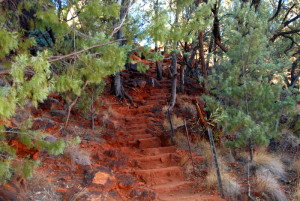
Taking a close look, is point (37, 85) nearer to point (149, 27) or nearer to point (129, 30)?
point (149, 27)

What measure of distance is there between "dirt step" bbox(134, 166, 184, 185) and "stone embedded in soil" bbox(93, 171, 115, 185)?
1016 millimetres

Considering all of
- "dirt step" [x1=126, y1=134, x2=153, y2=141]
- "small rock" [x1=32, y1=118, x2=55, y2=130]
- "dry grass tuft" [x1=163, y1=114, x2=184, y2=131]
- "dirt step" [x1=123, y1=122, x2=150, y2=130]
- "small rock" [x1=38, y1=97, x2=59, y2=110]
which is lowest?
"dirt step" [x1=126, y1=134, x2=153, y2=141]

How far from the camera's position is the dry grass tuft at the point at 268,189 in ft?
22.2

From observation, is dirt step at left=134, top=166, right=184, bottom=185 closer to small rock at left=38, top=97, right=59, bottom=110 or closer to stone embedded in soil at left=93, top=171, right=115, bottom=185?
stone embedded in soil at left=93, top=171, right=115, bottom=185

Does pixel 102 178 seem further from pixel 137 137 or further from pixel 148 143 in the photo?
pixel 137 137

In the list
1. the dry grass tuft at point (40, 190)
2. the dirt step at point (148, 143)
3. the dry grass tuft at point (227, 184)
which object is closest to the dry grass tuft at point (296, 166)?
the dry grass tuft at point (227, 184)

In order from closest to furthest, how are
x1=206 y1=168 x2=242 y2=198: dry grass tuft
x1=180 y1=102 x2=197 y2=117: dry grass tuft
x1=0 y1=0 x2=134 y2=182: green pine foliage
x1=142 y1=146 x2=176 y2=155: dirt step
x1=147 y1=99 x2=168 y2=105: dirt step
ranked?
x1=0 y1=0 x2=134 y2=182: green pine foliage → x1=206 y1=168 x2=242 y2=198: dry grass tuft → x1=142 y1=146 x2=176 y2=155: dirt step → x1=180 y1=102 x2=197 y2=117: dry grass tuft → x1=147 y1=99 x2=168 y2=105: dirt step

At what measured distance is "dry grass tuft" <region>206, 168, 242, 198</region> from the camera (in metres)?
6.86

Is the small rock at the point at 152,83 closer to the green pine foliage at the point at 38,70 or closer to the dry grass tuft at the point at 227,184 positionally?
the dry grass tuft at the point at 227,184

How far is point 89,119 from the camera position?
11711 millimetres

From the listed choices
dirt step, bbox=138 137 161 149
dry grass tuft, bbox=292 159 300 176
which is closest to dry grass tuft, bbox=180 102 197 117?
dirt step, bbox=138 137 161 149

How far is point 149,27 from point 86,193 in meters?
3.81

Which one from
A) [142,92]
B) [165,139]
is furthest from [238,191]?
[142,92]

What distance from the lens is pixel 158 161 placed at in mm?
9102
